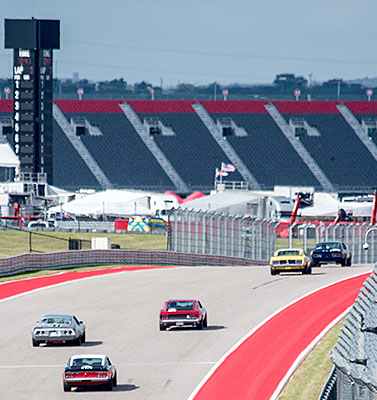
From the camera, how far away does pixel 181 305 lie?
31812 mm

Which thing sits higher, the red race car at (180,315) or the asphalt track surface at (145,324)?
the red race car at (180,315)

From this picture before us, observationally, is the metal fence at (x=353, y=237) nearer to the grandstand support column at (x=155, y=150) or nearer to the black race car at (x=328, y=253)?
the black race car at (x=328, y=253)

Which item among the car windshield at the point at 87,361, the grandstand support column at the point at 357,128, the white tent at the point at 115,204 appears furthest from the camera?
the grandstand support column at the point at 357,128

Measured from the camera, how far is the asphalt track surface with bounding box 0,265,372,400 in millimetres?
24250

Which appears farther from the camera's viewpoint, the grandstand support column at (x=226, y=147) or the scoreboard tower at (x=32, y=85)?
the grandstand support column at (x=226, y=147)

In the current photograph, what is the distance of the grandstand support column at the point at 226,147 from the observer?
387ft

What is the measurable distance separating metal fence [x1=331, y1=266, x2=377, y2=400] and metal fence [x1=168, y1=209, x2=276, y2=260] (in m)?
36.0

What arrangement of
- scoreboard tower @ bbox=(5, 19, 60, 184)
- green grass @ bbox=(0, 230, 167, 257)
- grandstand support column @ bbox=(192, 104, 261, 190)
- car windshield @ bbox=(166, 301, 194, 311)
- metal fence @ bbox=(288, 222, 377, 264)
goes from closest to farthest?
car windshield @ bbox=(166, 301, 194, 311) < metal fence @ bbox=(288, 222, 377, 264) < green grass @ bbox=(0, 230, 167, 257) < scoreboard tower @ bbox=(5, 19, 60, 184) < grandstand support column @ bbox=(192, 104, 261, 190)

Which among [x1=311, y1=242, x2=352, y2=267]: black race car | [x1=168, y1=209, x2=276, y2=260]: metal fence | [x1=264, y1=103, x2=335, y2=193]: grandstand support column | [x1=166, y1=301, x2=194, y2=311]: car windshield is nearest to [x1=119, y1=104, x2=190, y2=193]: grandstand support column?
[x1=264, y1=103, x2=335, y2=193]: grandstand support column

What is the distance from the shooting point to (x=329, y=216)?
86375mm

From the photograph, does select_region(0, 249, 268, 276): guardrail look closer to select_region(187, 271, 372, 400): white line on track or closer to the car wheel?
select_region(187, 271, 372, 400): white line on track

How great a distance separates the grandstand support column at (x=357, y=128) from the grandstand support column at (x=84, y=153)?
105 feet

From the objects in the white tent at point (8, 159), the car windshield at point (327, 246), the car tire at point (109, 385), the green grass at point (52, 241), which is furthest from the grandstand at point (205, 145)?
the car tire at point (109, 385)

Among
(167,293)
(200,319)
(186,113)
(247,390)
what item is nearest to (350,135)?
(186,113)
